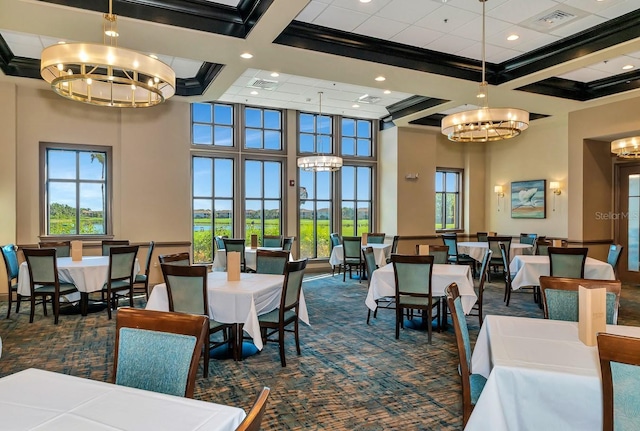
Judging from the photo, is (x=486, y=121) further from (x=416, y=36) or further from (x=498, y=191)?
(x=498, y=191)

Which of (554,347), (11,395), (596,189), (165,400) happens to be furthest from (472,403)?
(596,189)

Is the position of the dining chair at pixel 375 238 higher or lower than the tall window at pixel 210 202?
lower

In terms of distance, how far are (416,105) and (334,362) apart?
6.70 m

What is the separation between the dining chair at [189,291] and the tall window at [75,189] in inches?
194

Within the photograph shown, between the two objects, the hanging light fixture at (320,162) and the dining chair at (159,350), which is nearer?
the dining chair at (159,350)

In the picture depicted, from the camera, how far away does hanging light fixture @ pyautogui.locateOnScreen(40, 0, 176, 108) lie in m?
3.29

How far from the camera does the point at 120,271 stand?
575 cm

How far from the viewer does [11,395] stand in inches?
63.3

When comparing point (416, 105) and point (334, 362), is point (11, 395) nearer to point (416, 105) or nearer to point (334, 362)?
point (334, 362)

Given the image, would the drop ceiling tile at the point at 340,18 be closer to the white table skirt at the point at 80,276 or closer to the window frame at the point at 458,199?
the white table skirt at the point at 80,276

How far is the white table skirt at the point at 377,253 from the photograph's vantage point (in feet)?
27.9

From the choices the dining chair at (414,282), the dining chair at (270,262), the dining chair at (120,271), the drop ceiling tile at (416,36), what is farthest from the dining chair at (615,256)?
the dining chair at (120,271)

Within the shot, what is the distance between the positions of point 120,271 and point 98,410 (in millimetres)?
4675

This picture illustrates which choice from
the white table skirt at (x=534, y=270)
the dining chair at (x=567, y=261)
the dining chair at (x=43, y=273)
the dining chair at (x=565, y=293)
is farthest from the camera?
the white table skirt at (x=534, y=270)
